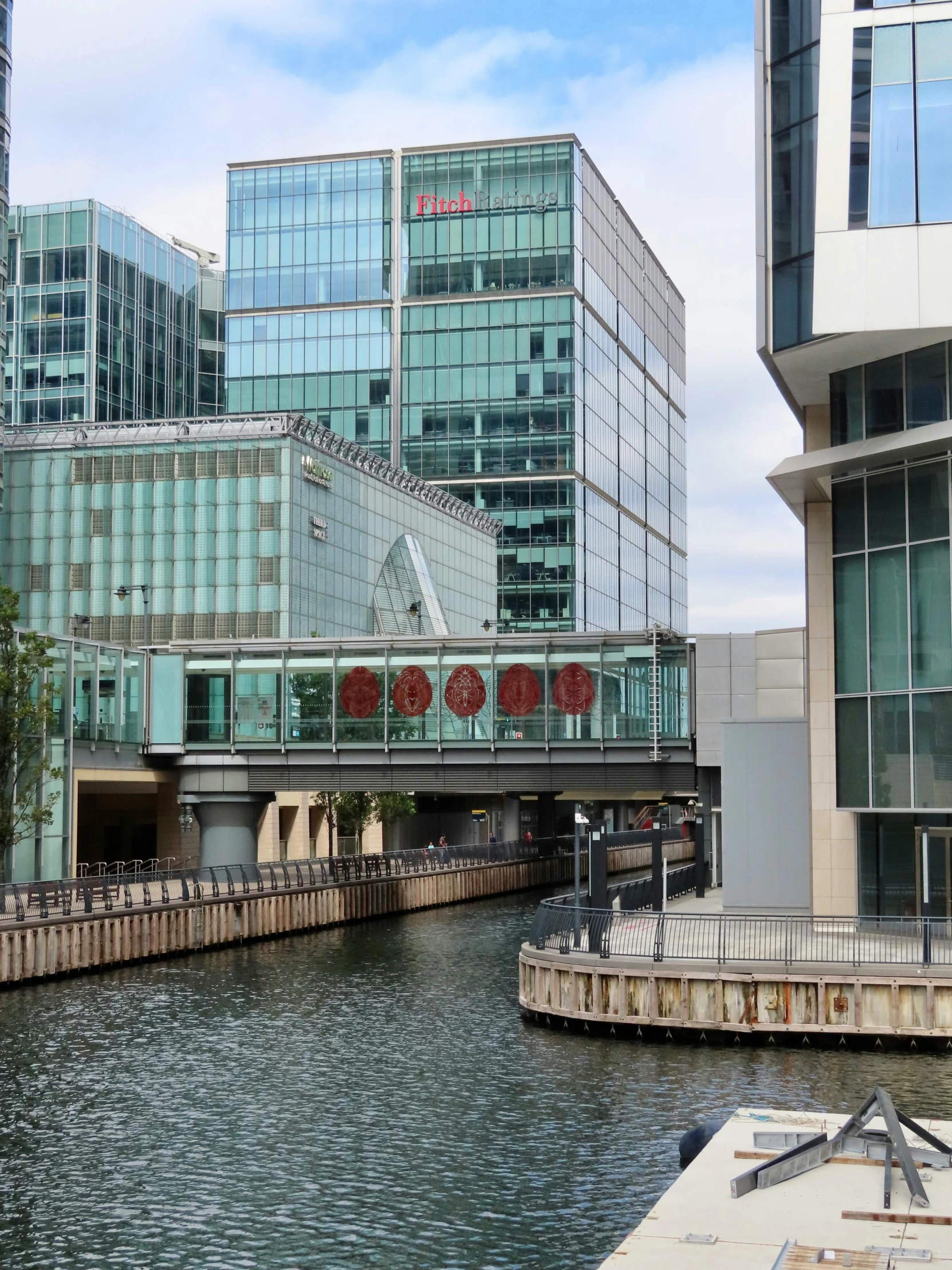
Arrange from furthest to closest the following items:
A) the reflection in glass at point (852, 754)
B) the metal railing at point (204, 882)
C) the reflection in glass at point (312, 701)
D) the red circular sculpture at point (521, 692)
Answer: the reflection in glass at point (312, 701), the red circular sculpture at point (521, 692), the metal railing at point (204, 882), the reflection in glass at point (852, 754)

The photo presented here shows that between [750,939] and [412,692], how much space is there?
3085cm

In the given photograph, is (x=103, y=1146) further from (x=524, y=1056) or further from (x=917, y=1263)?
(x=917, y=1263)

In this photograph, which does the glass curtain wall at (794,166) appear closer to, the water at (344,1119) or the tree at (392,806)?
the water at (344,1119)

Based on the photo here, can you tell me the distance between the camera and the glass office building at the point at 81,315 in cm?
14162

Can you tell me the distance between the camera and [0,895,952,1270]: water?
20.2m

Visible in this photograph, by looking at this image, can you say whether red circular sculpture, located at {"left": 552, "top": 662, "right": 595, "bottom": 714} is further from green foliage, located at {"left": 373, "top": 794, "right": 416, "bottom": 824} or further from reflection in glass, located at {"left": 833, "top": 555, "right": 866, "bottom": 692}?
green foliage, located at {"left": 373, "top": 794, "right": 416, "bottom": 824}

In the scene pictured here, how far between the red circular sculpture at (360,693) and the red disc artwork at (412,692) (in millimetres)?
855

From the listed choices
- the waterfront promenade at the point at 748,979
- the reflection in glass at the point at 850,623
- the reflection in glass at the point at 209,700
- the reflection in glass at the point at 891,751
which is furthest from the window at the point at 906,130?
the reflection in glass at the point at 209,700

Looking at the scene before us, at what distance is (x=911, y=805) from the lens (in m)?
40.0

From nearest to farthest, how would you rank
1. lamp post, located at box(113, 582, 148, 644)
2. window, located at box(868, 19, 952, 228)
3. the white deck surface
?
the white deck surface < window, located at box(868, 19, 952, 228) < lamp post, located at box(113, 582, 148, 644)

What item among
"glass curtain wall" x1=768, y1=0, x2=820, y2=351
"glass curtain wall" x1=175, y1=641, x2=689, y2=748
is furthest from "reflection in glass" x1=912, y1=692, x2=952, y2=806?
"glass curtain wall" x1=175, y1=641, x2=689, y2=748

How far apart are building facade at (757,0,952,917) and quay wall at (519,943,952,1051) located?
7.67m

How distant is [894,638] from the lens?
135ft

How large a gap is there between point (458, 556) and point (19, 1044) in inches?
3703
